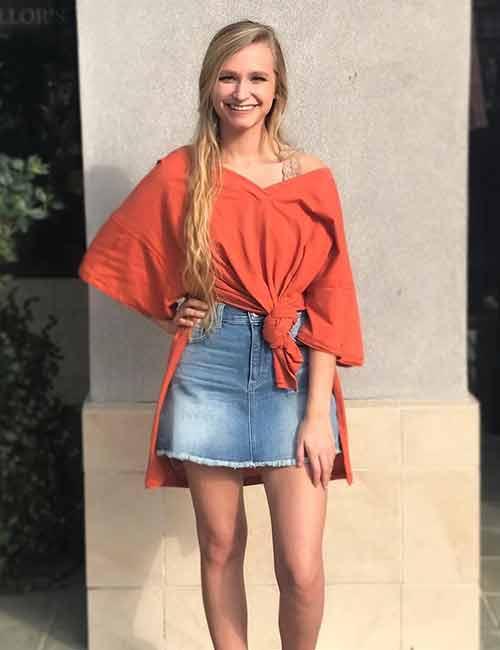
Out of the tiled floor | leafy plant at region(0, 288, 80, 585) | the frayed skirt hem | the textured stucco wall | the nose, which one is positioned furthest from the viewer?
leafy plant at region(0, 288, 80, 585)

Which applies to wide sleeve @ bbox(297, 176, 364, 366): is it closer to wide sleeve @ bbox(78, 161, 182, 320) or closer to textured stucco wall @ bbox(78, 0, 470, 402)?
wide sleeve @ bbox(78, 161, 182, 320)

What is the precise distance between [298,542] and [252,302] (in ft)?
2.15

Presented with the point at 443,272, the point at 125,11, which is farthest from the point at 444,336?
the point at 125,11

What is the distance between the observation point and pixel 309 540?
3.06m

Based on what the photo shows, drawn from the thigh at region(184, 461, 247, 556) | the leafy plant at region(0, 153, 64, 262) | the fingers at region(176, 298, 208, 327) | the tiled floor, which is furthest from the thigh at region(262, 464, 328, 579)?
the tiled floor

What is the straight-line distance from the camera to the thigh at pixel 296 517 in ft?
10.0

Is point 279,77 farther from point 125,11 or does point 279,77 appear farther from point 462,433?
point 462,433

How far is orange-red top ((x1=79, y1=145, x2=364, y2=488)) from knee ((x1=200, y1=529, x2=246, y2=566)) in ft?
0.63

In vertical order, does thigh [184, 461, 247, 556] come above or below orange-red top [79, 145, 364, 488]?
below

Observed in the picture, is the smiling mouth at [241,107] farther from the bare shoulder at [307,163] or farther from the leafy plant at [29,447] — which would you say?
the leafy plant at [29,447]

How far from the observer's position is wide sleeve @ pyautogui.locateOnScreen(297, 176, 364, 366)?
Answer: 9.99 ft

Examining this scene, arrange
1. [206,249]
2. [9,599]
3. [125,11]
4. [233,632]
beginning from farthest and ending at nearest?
[9,599], [125,11], [233,632], [206,249]

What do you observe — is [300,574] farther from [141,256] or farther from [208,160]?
[208,160]

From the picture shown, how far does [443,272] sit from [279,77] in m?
1.05
